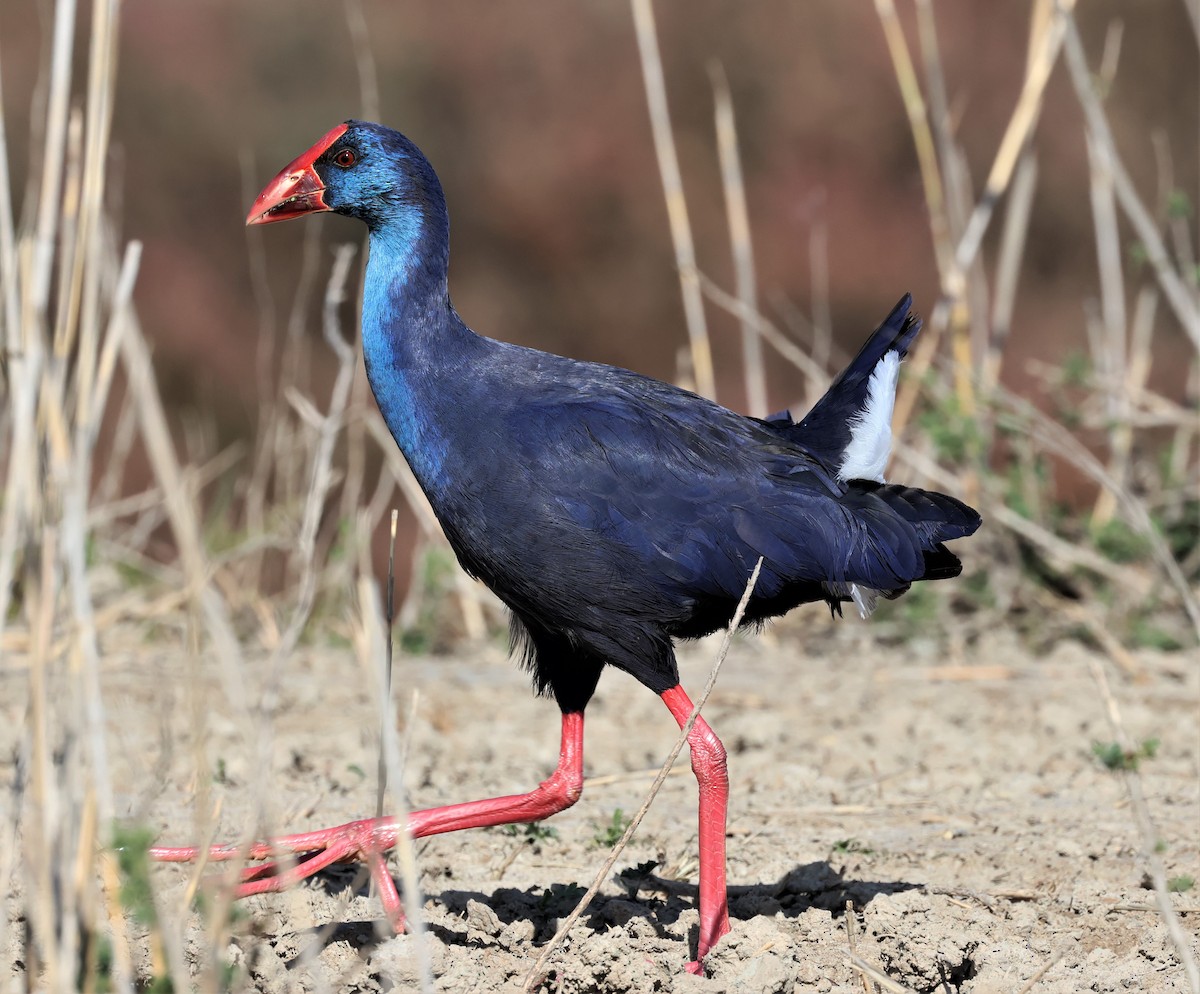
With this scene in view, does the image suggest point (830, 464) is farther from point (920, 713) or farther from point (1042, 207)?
point (1042, 207)

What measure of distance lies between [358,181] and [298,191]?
0.12 m

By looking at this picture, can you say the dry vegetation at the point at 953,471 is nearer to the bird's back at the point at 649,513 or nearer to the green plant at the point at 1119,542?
the green plant at the point at 1119,542

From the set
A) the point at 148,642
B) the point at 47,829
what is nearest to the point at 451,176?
the point at 148,642

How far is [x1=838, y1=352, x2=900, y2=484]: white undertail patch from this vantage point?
2.93 m

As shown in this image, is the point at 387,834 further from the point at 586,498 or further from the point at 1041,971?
the point at 1041,971

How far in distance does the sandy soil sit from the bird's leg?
0.05 metres

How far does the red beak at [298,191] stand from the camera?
2.93m

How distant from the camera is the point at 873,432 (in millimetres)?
2934

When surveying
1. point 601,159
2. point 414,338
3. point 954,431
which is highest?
point 601,159

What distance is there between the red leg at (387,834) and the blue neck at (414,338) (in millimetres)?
559

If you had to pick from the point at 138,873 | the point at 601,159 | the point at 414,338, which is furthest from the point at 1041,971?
the point at 601,159

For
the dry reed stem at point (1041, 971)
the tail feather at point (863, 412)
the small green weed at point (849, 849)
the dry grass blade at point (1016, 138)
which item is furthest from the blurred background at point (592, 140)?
the dry reed stem at point (1041, 971)

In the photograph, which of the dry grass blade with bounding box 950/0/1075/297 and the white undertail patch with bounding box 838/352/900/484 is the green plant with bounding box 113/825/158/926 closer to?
the white undertail patch with bounding box 838/352/900/484

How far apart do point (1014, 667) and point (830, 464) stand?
1.72m
